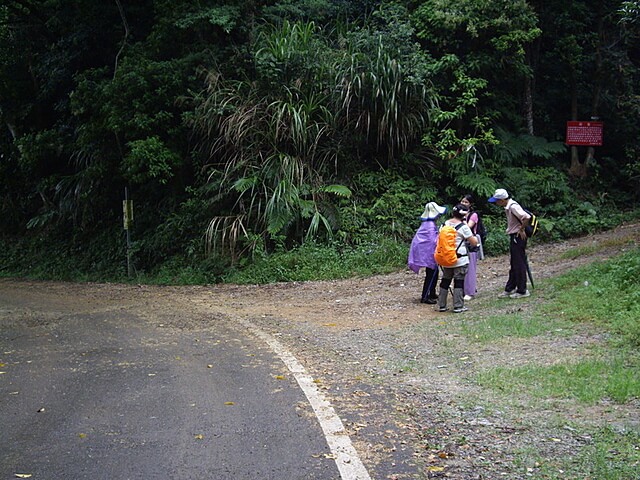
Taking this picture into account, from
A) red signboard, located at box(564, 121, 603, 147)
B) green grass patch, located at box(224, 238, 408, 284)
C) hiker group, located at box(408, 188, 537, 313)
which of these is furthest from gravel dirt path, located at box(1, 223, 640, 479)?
red signboard, located at box(564, 121, 603, 147)

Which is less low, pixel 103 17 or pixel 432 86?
pixel 103 17

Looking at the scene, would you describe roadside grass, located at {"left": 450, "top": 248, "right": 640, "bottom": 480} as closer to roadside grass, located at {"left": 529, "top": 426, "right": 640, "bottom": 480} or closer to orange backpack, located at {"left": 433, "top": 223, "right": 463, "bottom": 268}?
roadside grass, located at {"left": 529, "top": 426, "right": 640, "bottom": 480}

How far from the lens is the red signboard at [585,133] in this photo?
20.2 metres

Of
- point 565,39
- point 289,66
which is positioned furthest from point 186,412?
point 565,39

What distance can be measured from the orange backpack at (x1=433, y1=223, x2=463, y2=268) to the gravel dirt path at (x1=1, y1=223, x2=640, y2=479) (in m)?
0.87

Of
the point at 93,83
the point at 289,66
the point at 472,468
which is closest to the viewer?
the point at 472,468

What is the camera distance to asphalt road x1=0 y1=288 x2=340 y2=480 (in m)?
5.20

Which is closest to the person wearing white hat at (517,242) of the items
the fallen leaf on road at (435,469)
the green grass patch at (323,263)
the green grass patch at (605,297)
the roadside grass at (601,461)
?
the green grass patch at (605,297)

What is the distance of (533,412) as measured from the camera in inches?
247

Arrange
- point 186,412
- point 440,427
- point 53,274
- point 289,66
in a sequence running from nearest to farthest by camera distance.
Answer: point 440,427 < point 186,412 < point 289,66 < point 53,274

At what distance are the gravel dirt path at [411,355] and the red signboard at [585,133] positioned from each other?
13.2 feet

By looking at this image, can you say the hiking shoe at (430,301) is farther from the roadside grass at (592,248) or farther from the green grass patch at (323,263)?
the roadside grass at (592,248)

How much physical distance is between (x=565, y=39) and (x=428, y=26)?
3869 mm

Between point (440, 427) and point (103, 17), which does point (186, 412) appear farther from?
point (103, 17)
